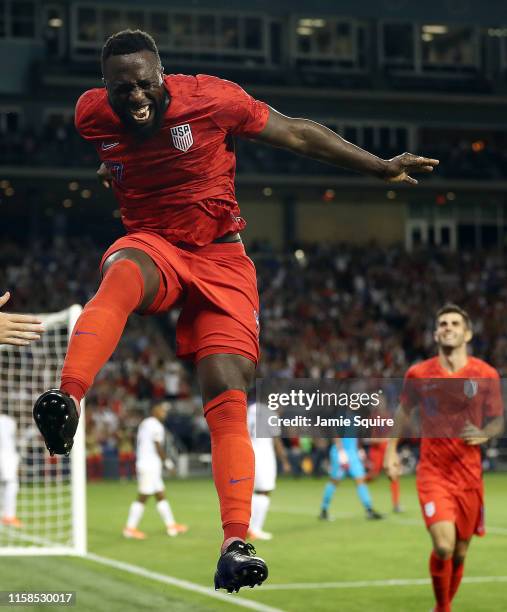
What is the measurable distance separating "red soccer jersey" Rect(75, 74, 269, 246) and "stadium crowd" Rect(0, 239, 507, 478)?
23629 millimetres

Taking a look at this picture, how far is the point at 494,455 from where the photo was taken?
33.0m

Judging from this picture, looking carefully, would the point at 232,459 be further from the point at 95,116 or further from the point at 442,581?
the point at 442,581

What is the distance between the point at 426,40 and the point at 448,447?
40.3 m

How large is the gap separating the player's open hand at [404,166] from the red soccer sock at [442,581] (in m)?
5.22

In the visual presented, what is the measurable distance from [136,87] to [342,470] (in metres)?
15.5

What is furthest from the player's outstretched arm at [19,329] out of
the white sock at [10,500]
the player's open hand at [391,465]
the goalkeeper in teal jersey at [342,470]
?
the goalkeeper in teal jersey at [342,470]

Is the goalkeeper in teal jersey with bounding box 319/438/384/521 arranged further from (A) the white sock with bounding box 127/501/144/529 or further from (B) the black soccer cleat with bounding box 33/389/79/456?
(B) the black soccer cleat with bounding box 33/389/79/456

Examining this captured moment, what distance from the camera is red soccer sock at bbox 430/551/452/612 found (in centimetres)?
966

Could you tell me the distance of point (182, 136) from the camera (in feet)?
16.7

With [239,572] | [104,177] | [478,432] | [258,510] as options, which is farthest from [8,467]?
[239,572]

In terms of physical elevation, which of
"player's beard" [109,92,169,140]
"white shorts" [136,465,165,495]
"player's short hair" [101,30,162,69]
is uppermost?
"player's short hair" [101,30,162,69]

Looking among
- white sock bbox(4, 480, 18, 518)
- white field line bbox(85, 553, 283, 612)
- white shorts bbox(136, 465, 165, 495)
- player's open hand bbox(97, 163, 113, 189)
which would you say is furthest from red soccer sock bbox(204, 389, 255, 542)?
white sock bbox(4, 480, 18, 518)

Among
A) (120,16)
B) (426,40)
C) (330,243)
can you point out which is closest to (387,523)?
(330,243)

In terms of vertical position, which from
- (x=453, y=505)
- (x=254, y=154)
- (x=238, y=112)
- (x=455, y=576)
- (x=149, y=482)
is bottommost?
(x=149, y=482)
